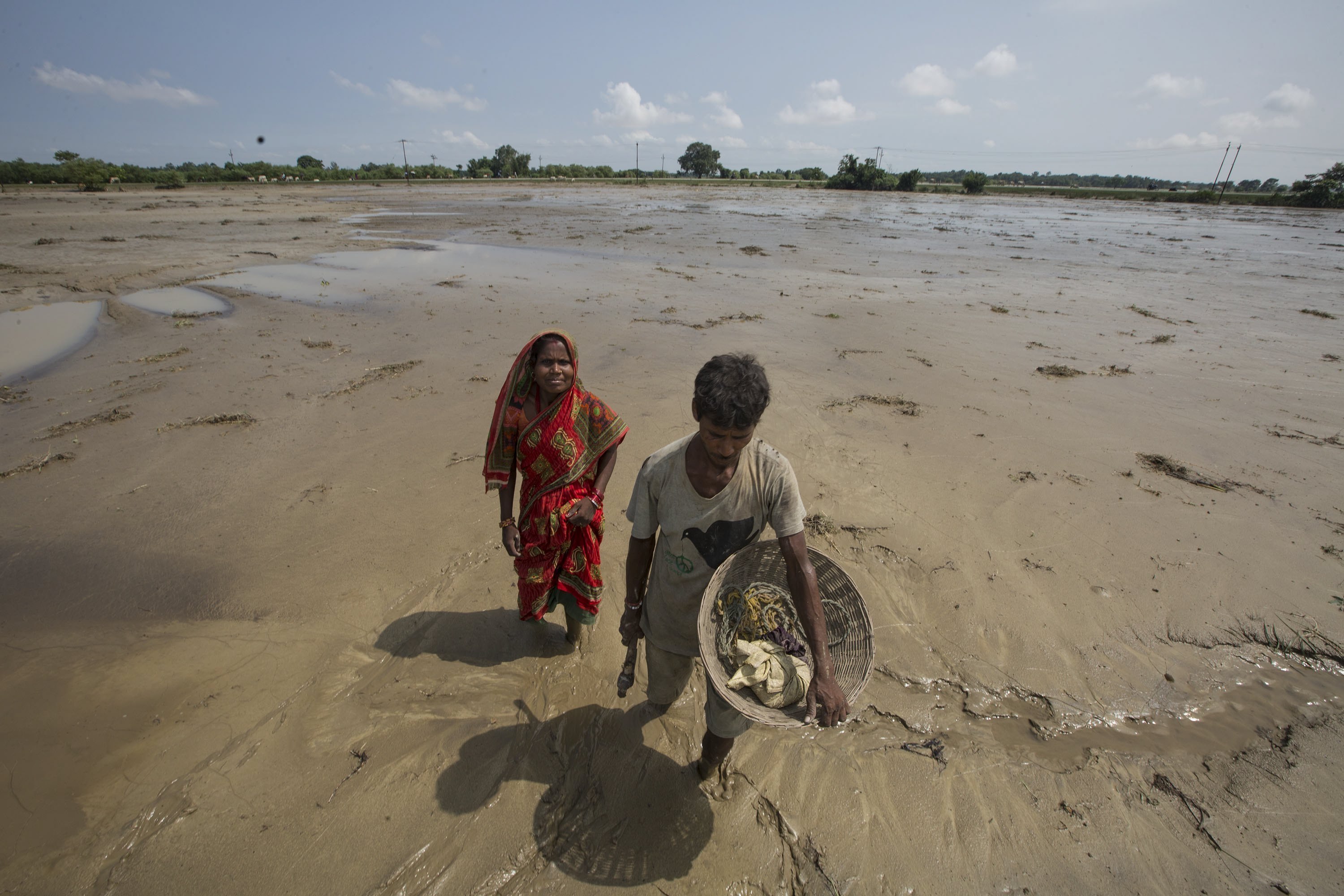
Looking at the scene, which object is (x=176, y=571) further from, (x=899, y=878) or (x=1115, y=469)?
(x=1115, y=469)

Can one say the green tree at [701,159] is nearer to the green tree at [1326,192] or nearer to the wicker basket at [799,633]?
the green tree at [1326,192]

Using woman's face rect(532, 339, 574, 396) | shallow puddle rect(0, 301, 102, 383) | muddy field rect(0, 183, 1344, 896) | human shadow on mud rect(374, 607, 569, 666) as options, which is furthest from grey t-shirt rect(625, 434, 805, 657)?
shallow puddle rect(0, 301, 102, 383)

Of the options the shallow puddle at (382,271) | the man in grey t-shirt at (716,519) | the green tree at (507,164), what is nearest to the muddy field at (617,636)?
the man in grey t-shirt at (716,519)

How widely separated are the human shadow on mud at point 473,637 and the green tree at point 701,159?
297 feet

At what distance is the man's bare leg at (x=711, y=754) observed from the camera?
2.12 meters

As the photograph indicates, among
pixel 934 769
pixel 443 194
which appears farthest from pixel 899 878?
pixel 443 194

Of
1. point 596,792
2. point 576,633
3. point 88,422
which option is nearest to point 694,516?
point 596,792

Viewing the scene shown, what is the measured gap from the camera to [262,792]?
7.08 ft

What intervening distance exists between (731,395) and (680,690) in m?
1.37

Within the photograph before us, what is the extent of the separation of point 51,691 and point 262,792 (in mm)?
1259

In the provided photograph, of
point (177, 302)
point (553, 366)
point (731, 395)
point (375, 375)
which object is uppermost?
point (731, 395)

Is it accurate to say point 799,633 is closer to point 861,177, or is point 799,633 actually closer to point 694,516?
point 694,516

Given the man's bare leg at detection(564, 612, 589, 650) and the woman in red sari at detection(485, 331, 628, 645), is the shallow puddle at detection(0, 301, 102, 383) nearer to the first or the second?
the woman in red sari at detection(485, 331, 628, 645)

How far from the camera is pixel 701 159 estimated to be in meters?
82.8
